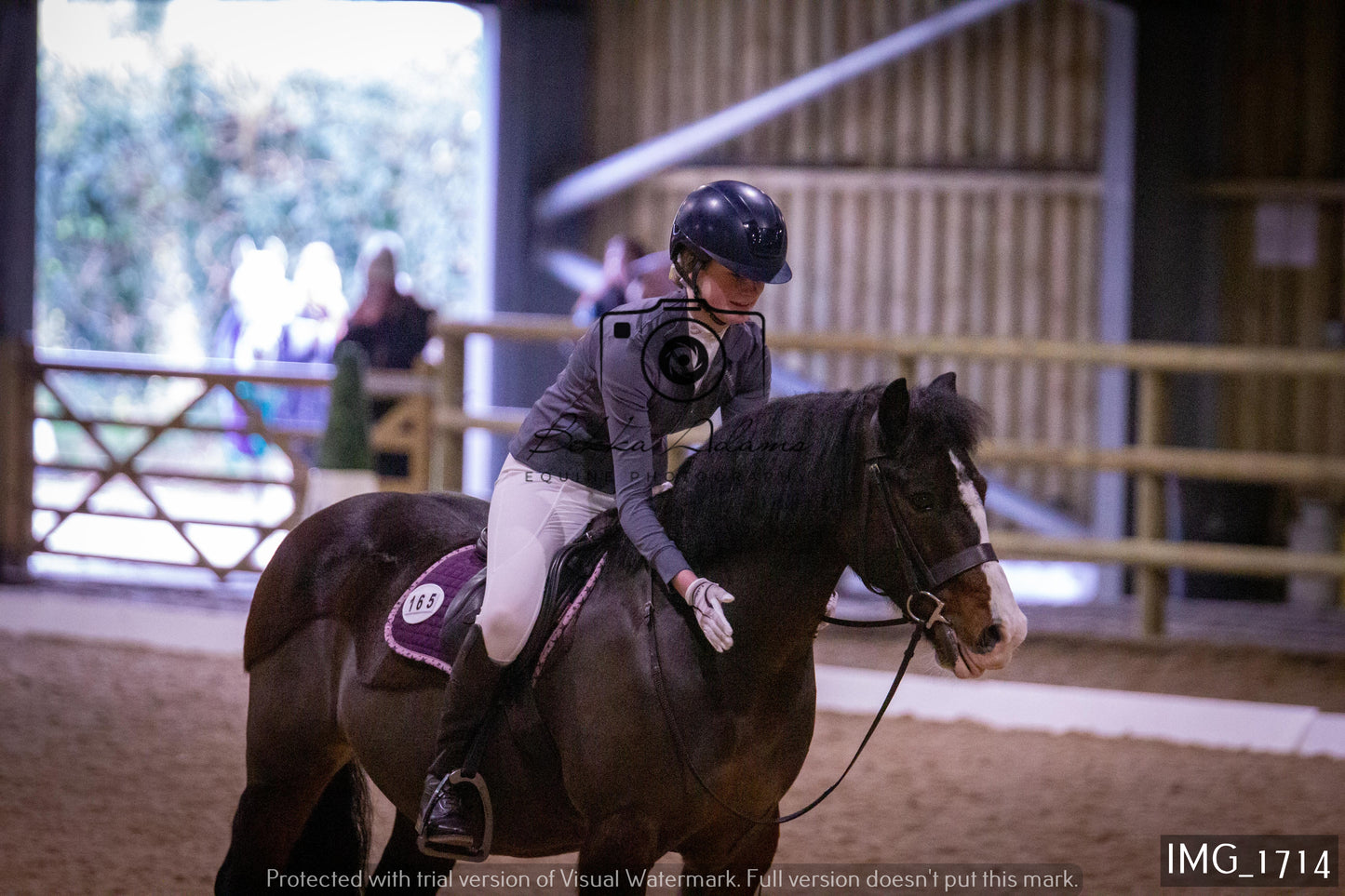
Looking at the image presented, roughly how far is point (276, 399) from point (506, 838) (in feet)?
28.0

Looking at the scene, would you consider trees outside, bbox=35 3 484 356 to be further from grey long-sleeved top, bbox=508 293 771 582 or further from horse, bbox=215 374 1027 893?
horse, bbox=215 374 1027 893

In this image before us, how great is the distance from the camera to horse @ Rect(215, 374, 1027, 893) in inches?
84.4

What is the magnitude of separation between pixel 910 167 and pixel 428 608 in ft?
27.8

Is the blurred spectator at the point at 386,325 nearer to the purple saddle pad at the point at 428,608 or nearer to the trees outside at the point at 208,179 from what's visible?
the trees outside at the point at 208,179

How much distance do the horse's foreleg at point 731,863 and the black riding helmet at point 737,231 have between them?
Answer: 1.01 meters

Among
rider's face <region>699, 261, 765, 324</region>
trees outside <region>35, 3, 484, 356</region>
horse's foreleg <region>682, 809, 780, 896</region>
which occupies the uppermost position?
trees outside <region>35, 3, 484, 356</region>

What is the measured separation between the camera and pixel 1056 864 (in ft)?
12.7

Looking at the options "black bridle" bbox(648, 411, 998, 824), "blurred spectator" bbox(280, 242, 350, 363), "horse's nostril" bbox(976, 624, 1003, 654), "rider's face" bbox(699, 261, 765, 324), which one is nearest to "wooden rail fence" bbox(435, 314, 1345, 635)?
"blurred spectator" bbox(280, 242, 350, 363)

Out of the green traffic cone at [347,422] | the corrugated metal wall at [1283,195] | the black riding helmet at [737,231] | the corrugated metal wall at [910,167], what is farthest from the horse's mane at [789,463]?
the corrugated metal wall at [1283,195]

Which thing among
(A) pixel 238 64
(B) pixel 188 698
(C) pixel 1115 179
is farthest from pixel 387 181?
(B) pixel 188 698

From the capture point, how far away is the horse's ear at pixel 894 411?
6.94ft

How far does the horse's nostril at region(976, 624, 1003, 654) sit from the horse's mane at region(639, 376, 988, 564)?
0.30 metres

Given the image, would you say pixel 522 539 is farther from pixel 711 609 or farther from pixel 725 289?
pixel 725 289

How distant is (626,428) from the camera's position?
7.55ft
